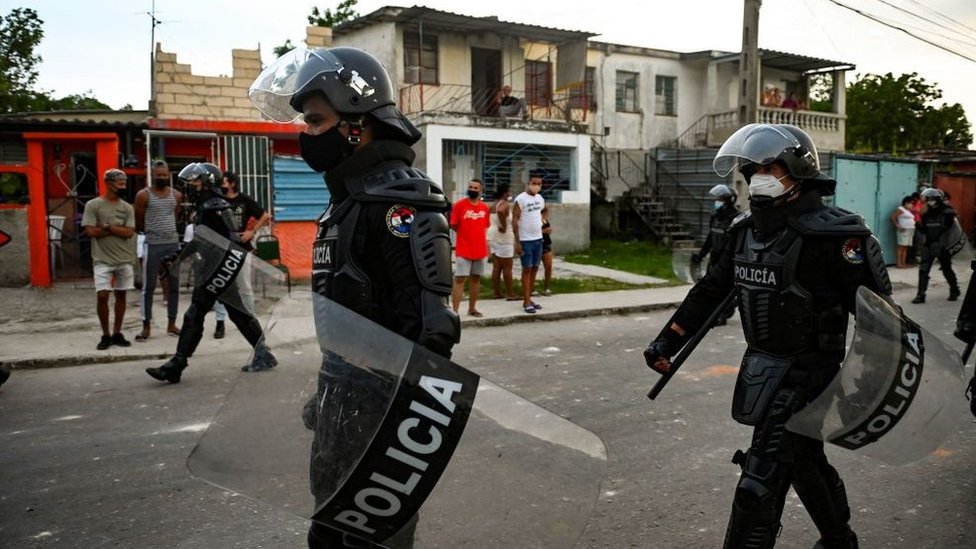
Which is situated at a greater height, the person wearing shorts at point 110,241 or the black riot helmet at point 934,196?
the black riot helmet at point 934,196

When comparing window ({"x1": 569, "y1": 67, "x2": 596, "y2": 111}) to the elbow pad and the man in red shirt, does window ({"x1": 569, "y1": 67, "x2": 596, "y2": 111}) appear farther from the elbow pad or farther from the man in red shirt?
the elbow pad

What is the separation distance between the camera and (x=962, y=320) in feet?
14.9

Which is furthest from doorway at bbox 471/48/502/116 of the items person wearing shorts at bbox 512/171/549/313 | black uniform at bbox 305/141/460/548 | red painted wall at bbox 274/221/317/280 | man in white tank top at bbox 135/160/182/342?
black uniform at bbox 305/141/460/548

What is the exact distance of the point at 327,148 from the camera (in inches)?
94.8

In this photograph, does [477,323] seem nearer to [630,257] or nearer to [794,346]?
[794,346]

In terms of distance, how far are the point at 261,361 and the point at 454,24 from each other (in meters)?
19.0

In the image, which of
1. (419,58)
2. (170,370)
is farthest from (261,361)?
(419,58)

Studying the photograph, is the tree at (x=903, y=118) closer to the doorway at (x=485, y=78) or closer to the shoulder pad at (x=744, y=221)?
the doorway at (x=485, y=78)

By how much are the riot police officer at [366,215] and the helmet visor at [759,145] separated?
1.37m

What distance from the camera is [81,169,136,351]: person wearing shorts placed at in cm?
776

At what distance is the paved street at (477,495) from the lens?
11.8 feet

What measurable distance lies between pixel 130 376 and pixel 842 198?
15524mm

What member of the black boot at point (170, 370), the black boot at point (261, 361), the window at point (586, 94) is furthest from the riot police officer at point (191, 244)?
the window at point (586, 94)

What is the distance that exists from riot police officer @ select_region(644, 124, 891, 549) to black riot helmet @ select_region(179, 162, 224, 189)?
507cm
